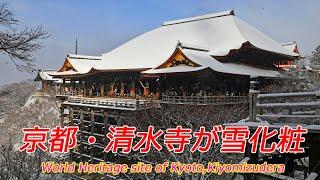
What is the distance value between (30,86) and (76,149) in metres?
40.9

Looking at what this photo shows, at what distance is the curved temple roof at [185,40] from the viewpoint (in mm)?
27812

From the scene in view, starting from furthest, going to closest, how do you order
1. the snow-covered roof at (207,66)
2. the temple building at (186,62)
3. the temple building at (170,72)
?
the temple building at (186,62) < the temple building at (170,72) < the snow-covered roof at (207,66)

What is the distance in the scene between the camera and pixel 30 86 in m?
64.9

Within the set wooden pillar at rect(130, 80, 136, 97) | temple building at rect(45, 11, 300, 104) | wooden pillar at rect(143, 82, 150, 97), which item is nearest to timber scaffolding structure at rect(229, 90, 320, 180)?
temple building at rect(45, 11, 300, 104)

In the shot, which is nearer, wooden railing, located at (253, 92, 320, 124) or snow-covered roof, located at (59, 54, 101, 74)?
wooden railing, located at (253, 92, 320, 124)

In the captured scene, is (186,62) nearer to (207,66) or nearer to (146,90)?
(207,66)

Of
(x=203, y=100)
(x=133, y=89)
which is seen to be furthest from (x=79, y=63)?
(x=203, y=100)

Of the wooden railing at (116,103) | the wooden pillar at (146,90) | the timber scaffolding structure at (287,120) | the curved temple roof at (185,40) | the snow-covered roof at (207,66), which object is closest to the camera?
the timber scaffolding structure at (287,120)

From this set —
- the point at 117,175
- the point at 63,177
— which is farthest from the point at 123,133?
the point at 63,177

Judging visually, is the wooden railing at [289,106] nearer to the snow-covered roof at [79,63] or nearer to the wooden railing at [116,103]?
the wooden railing at [116,103]

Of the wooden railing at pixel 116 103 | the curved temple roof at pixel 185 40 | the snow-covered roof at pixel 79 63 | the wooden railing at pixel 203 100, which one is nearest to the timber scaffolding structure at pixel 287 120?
the wooden railing at pixel 203 100

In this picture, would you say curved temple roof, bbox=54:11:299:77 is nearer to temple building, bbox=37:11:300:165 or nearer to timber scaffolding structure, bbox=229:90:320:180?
temple building, bbox=37:11:300:165

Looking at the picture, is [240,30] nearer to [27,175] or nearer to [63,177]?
[63,177]

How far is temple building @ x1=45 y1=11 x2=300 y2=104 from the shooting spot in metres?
22.9
